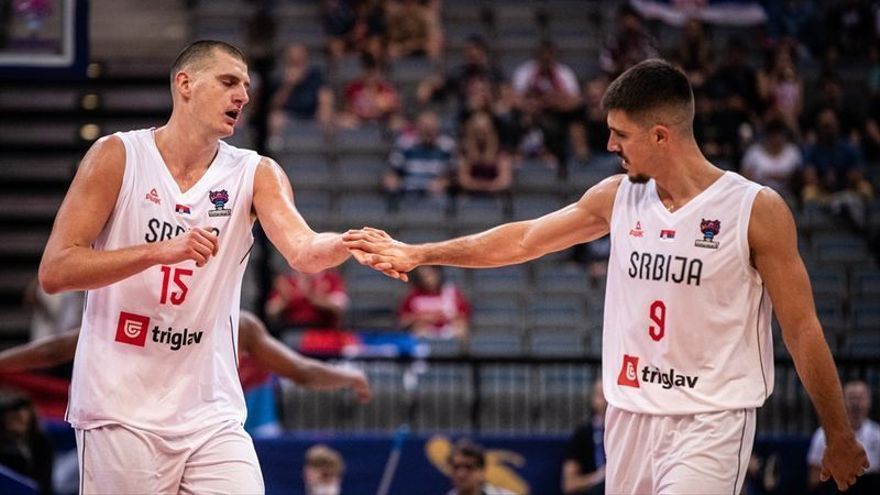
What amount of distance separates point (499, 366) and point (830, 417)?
7.18m

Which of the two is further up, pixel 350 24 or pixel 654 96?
pixel 350 24

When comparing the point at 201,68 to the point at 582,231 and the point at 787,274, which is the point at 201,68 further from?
the point at 787,274

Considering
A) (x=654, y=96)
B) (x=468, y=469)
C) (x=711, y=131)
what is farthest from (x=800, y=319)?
(x=711, y=131)

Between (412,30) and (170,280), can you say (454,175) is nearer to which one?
(412,30)

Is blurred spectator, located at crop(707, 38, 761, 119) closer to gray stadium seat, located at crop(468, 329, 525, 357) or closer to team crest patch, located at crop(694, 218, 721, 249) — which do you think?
gray stadium seat, located at crop(468, 329, 525, 357)

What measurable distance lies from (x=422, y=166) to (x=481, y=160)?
695mm

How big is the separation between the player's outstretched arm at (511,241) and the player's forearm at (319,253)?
0.47ft

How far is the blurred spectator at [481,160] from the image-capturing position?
623 inches

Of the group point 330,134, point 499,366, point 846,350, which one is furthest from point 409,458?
point 330,134

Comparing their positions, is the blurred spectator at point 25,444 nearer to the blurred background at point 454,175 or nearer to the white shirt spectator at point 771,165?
the blurred background at point 454,175

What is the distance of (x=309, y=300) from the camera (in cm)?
1393

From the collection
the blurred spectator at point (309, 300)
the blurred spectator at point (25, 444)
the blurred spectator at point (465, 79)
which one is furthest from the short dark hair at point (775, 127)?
the blurred spectator at point (25, 444)

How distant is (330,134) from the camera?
1664 centimetres

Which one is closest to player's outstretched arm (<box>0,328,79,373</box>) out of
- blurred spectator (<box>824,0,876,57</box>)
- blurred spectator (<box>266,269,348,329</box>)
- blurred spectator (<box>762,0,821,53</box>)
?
blurred spectator (<box>266,269,348,329</box>)
